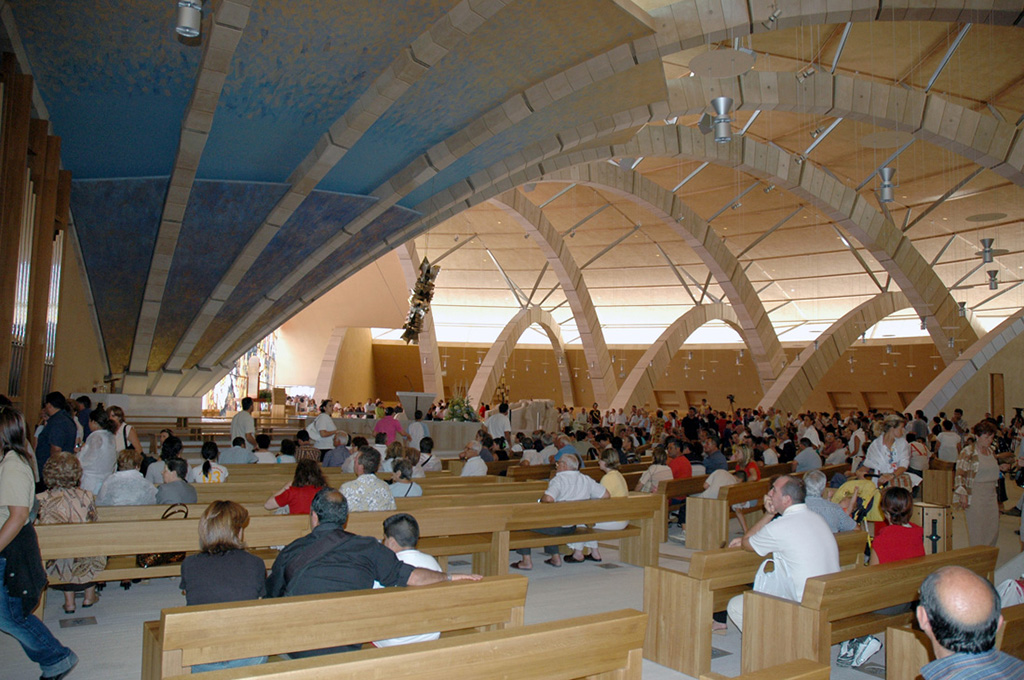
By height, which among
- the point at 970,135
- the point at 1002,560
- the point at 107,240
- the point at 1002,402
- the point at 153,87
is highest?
the point at 970,135

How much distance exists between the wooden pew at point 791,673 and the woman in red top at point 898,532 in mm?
2169

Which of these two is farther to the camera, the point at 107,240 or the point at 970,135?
the point at 970,135

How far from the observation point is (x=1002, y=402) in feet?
66.6

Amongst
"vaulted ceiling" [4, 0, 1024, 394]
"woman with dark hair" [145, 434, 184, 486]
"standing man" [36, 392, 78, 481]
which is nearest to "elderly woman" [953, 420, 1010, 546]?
"vaulted ceiling" [4, 0, 1024, 394]

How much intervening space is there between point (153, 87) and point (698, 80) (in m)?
8.73

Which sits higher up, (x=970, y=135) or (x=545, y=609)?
(x=970, y=135)

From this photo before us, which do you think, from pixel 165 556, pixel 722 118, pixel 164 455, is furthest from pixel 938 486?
pixel 165 556

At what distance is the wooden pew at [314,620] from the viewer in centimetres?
307

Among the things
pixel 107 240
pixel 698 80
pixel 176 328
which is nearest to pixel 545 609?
pixel 107 240

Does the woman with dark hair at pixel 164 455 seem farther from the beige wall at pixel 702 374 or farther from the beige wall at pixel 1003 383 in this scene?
the beige wall at pixel 702 374

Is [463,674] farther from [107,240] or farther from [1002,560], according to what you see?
[107,240]

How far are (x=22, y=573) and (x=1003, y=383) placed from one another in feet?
72.9

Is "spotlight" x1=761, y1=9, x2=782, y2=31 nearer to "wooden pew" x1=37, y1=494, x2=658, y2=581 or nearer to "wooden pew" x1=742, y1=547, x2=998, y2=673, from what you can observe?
"wooden pew" x1=37, y1=494, x2=658, y2=581

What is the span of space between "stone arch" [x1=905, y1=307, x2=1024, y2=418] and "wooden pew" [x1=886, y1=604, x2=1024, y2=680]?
18.1m
